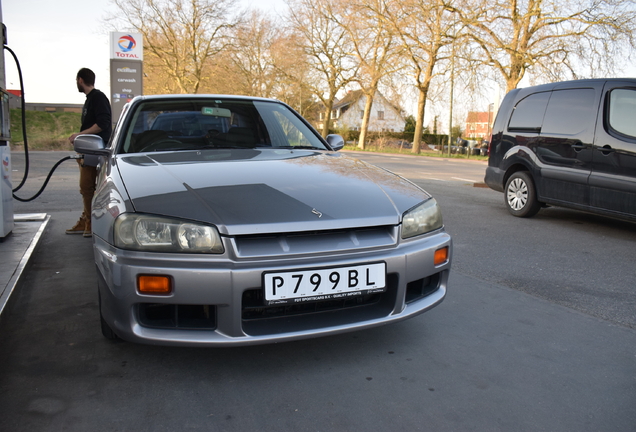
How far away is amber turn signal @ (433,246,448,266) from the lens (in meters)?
2.69

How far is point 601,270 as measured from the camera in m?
4.49

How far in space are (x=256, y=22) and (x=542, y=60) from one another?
87.3 ft

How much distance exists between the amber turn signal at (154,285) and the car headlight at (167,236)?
0.39 feet

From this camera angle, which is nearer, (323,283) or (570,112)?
(323,283)

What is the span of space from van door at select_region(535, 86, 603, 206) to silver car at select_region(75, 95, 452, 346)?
4238 millimetres

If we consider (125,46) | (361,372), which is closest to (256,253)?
(361,372)

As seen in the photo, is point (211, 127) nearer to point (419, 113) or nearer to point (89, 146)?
point (89, 146)

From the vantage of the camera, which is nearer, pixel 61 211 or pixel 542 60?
pixel 61 211

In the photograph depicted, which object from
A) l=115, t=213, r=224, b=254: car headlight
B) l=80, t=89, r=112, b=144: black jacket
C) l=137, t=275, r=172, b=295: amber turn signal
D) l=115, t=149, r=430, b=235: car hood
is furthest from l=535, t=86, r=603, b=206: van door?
l=137, t=275, r=172, b=295: amber turn signal

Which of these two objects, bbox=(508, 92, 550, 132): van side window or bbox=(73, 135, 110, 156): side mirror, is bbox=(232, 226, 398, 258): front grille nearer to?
bbox=(73, 135, 110, 156): side mirror

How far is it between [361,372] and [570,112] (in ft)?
17.6

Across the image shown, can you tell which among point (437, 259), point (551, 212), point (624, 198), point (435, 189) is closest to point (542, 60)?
point (435, 189)

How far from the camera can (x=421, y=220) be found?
2689mm

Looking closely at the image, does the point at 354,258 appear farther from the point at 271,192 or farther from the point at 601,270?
the point at 601,270
